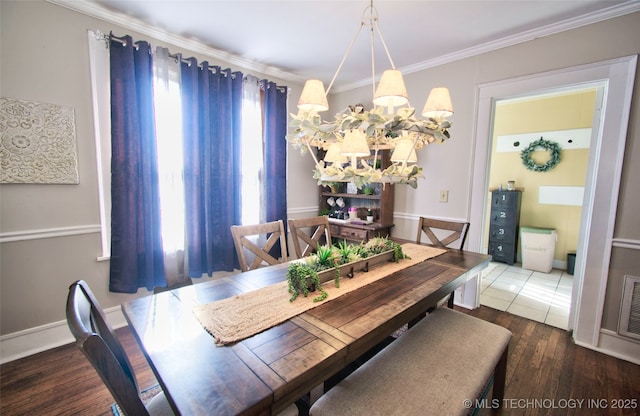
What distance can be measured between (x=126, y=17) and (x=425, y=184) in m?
3.17

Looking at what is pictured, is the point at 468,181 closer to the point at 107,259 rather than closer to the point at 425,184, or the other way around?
the point at 425,184

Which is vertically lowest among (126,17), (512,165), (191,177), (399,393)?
(399,393)

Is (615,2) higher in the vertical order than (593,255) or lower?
higher

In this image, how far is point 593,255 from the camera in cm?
215

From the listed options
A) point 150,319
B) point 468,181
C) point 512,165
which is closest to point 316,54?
point 468,181

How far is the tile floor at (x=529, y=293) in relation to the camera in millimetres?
2740

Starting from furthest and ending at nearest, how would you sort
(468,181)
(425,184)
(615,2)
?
(425,184) → (468,181) → (615,2)

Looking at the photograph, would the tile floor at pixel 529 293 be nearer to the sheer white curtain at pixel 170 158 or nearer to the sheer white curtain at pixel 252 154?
A: the sheer white curtain at pixel 252 154

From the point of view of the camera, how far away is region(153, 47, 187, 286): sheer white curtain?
238 centimetres

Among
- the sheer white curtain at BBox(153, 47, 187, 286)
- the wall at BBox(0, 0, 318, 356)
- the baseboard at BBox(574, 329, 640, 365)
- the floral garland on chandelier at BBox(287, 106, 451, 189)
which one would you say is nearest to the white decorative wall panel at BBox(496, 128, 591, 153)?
the baseboard at BBox(574, 329, 640, 365)

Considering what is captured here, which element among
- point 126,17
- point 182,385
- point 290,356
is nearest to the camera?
point 182,385

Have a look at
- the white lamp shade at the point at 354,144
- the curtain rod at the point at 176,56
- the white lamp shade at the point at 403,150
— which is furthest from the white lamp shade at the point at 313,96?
the curtain rod at the point at 176,56

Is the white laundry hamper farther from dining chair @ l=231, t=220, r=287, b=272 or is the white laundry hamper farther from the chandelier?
dining chair @ l=231, t=220, r=287, b=272

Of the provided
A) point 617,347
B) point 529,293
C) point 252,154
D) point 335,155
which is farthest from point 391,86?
point 529,293
